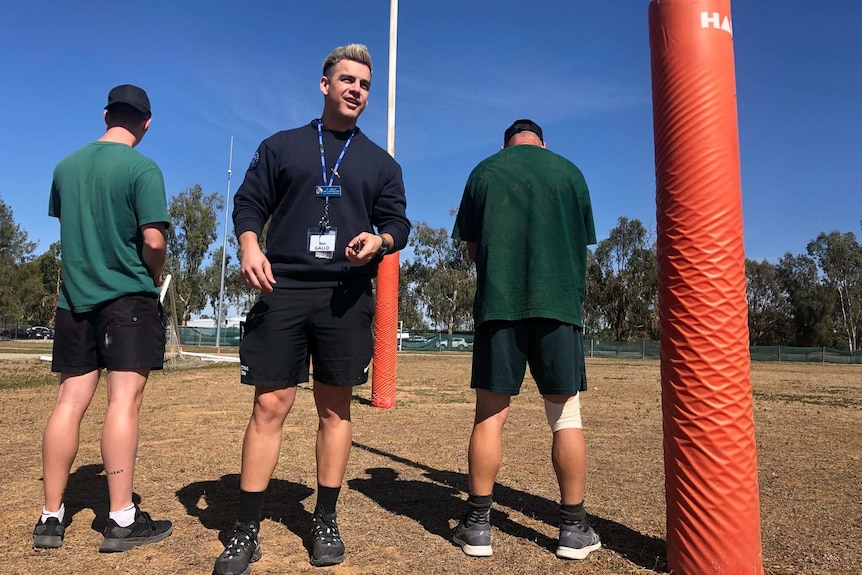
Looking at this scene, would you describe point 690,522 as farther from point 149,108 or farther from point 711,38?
point 149,108

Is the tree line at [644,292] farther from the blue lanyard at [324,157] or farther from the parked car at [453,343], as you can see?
the blue lanyard at [324,157]

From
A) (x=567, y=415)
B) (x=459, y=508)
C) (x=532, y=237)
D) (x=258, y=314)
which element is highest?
(x=532, y=237)

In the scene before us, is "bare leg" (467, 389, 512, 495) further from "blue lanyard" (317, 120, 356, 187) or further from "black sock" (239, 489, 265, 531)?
"blue lanyard" (317, 120, 356, 187)

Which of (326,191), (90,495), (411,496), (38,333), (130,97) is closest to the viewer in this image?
(326,191)

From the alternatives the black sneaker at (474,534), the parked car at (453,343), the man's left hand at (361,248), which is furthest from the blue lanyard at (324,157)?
the parked car at (453,343)

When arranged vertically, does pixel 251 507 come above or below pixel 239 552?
above

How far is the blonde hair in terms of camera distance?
9.69 ft

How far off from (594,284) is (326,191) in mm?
60971

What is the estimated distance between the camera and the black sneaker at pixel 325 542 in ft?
8.59

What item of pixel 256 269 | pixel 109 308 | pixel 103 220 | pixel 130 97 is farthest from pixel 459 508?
pixel 130 97

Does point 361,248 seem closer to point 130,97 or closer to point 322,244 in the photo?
point 322,244

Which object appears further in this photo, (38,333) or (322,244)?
(38,333)

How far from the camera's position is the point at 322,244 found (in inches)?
110

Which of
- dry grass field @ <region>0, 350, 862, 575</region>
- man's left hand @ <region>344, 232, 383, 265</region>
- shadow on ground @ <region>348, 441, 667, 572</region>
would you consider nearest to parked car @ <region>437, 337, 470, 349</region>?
dry grass field @ <region>0, 350, 862, 575</region>
